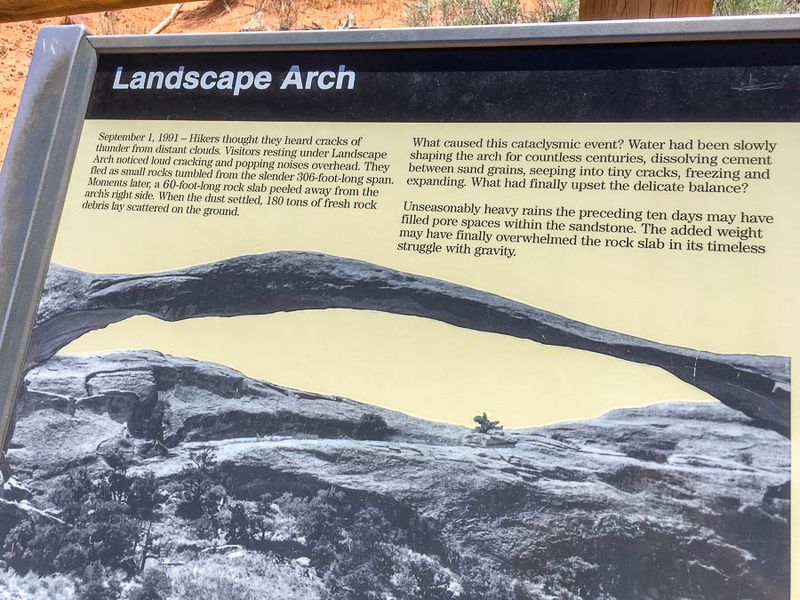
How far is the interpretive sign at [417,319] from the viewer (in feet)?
3.90

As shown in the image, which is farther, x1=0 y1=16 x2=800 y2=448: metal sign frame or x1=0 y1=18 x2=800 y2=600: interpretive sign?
x1=0 y1=16 x2=800 y2=448: metal sign frame

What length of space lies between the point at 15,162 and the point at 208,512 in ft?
3.27

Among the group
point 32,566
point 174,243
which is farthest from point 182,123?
point 32,566

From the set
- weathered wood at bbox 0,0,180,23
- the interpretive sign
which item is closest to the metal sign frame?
the interpretive sign

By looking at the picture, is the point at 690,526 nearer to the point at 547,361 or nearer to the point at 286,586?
the point at 547,361

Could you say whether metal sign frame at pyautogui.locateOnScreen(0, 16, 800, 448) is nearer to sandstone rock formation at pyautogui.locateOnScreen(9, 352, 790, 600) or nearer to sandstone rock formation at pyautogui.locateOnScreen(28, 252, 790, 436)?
sandstone rock formation at pyautogui.locateOnScreen(28, 252, 790, 436)

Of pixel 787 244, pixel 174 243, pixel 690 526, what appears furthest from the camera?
pixel 174 243

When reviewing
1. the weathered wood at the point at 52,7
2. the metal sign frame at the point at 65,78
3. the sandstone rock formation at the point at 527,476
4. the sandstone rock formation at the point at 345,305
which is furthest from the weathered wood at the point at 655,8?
the weathered wood at the point at 52,7

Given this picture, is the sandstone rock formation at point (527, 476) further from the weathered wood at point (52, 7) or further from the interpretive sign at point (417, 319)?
the weathered wood at point (52, 7)

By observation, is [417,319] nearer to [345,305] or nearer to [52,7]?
[345,305]

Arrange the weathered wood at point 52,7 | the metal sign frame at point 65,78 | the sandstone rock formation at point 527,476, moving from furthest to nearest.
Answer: the weathered wood at point 52,7, the metal sign frame at point 65,78, the sandstone rock formation at point 527,476

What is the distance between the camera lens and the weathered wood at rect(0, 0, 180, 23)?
6.61ft

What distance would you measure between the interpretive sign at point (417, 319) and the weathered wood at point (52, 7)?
561mm

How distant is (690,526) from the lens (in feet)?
3.76
